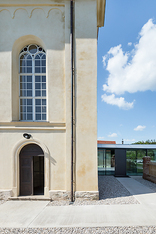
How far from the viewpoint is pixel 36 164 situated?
359 inches

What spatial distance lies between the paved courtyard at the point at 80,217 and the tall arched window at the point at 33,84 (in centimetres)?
419

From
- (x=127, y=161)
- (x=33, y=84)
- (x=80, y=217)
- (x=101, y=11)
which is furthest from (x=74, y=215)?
(x=101, y=11)

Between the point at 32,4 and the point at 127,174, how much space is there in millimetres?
14350

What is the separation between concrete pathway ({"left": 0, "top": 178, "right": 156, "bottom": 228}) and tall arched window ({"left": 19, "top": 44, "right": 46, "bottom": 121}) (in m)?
4.13

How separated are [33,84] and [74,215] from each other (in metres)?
6.40

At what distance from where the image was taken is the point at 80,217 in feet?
19.2

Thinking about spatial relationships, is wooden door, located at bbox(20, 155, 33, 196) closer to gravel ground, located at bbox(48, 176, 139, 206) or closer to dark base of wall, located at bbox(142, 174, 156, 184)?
gravel ground, located at bbox(48, 176, 139, 206)

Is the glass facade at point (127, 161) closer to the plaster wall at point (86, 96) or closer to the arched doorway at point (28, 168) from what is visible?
the plaster wall at point (86, 96)

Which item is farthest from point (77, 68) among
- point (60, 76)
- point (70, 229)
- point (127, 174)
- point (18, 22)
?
point (127, 174)

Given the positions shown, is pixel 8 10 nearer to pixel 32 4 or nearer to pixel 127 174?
pixel 32 4

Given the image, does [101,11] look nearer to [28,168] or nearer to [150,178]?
[28,168]

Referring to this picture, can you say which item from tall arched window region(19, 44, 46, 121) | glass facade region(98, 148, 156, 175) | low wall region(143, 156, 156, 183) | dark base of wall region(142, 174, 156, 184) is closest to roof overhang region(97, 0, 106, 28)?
tall arched window region(19, 44, 46, 121)

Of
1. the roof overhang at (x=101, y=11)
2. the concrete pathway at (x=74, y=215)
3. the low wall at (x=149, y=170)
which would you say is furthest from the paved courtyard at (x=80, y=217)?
the roof overhang at (x=101, y=11)

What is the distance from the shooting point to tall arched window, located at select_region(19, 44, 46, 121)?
8594mm
